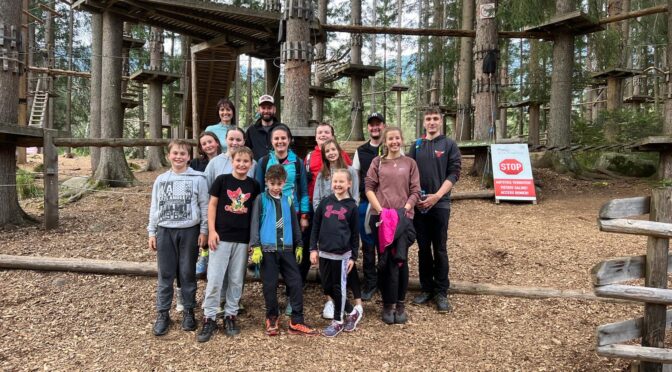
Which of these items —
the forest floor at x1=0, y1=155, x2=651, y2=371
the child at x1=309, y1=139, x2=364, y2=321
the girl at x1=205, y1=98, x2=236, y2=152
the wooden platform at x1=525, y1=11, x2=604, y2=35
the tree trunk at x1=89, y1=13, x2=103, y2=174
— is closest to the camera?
the forest floor at x1=0, y1=155, x2=651, y2=371

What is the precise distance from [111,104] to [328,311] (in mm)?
8875

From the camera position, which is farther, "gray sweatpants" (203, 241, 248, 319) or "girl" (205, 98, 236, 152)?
"girl" (205, 98, 236, 152)

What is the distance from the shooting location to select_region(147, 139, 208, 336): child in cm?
373

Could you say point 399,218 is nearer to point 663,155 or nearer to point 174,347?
point 174,347

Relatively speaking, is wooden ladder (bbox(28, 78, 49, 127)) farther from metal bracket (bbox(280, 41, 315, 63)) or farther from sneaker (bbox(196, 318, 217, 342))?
sneaker (bbox(196, 318, 217, 342))

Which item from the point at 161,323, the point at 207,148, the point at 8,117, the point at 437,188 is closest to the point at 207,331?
the point at 161,323

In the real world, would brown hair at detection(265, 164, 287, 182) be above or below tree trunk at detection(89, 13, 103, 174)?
below

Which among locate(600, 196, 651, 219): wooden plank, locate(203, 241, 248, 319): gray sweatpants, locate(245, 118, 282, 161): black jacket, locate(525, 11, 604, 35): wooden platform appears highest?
locate(525, 11, 604, 35): wooden platform

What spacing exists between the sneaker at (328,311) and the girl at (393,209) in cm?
49

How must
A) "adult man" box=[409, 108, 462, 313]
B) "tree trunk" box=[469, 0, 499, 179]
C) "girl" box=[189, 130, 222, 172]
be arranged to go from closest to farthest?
"adult man" box=[409, 108, 462, 313] → "girl" box=[189, 130, 222, 172] → "tree trunk" box=[469, 0, 499, 179]

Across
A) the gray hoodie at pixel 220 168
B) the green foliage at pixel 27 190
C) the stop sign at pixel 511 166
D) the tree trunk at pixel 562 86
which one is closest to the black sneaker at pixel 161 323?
the gray hoodie at pixel 220 168

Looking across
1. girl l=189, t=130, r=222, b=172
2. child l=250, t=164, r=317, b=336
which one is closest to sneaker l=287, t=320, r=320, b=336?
child l=250, t=164, r=317, b=336

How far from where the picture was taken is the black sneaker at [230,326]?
12.1 feet

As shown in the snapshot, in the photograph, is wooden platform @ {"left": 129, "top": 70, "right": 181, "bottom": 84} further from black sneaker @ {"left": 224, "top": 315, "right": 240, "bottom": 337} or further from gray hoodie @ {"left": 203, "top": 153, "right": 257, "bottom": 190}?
black sneaker @ {"left": 224, "top": 315, "right": 240, "bottom": 337}
